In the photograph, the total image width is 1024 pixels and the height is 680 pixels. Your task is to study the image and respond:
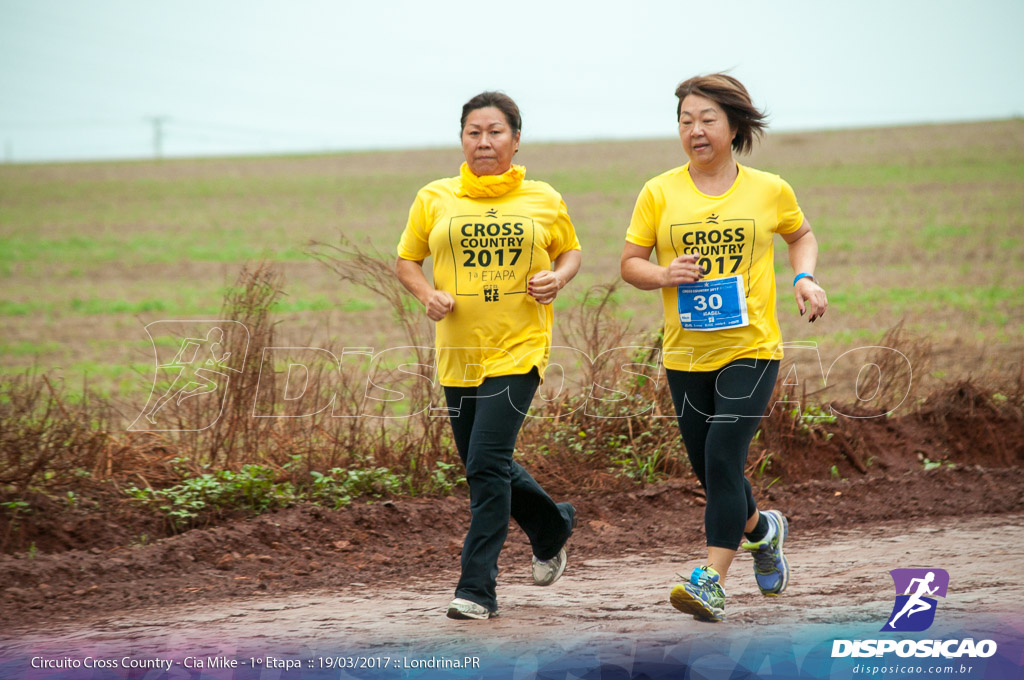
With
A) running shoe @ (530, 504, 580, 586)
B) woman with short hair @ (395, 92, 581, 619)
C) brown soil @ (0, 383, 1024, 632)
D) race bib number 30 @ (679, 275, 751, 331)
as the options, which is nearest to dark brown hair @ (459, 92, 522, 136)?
woman with short hair @ (395, 92, 581, 619)

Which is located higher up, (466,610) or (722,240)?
(722,240)

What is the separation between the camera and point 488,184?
4.89 metres

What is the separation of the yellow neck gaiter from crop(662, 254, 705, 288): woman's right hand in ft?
2.80

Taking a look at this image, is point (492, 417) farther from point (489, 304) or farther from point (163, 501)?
point (163, 501)

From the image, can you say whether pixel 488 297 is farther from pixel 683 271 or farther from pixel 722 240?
pixel 722 240

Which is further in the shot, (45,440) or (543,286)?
(45,440)

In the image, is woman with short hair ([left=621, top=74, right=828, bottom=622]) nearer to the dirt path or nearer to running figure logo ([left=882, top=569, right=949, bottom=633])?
the dirt path

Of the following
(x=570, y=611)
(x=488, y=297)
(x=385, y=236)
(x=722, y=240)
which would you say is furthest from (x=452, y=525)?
(x=385, y=236)

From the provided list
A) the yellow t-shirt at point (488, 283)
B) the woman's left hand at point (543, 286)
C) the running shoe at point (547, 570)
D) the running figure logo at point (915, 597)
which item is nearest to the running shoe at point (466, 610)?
the running shoe at point (547, 570)

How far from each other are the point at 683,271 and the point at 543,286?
2.10ft

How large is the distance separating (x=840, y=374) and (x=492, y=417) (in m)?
7.24

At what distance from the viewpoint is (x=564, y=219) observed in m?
5.08

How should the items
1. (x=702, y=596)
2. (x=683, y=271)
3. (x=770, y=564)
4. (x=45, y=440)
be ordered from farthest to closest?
(x=45, y=440), (x=770, y=564), (x=683, y=271), (x=702, y=596)

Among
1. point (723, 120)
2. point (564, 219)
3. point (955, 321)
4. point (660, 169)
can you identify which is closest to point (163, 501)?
point (564, 219)
